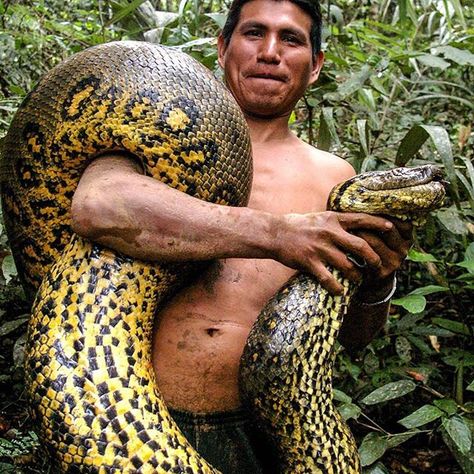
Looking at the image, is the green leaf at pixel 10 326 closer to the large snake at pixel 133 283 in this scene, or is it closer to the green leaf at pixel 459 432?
the large snake at pixel 133 283

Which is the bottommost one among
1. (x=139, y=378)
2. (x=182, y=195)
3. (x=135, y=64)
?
(x=139, y=378)

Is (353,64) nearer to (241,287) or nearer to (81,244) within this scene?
(241,287)

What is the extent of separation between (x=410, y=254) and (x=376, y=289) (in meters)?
1.09

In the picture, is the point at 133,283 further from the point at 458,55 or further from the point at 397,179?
the point at 458,55

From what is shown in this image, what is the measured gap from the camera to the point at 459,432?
284 centimetres

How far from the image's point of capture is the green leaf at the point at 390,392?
3.07 meters

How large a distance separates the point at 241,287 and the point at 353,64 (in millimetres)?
2997

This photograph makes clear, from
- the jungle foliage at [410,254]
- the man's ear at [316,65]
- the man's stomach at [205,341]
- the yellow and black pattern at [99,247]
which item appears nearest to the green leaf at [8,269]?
the jungle foliage at [410,254]

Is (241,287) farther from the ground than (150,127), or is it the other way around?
(150,127)

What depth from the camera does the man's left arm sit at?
2.18 metres

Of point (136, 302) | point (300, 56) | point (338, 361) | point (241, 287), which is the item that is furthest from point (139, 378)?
point (338, 361)

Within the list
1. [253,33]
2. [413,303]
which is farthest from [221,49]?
[413,303]

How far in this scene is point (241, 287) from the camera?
7.48ft

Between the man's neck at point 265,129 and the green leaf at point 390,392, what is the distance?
1275 mm
